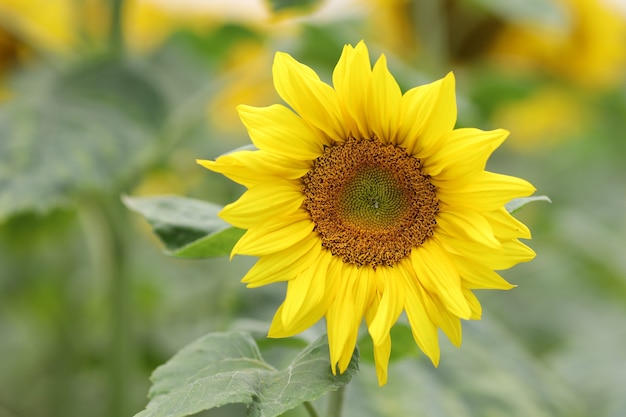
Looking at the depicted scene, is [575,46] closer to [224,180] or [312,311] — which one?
[224,180]

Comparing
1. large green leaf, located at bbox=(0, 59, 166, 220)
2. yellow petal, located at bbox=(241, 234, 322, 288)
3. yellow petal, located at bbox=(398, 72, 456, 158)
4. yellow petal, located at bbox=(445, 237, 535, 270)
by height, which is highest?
yellow petal, located at bbox=(398, 72, 456, 158)

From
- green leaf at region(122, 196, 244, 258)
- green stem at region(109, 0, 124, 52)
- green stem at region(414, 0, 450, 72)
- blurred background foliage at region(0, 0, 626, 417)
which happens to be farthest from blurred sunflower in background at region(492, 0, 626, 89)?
green leaf at region(122, 196, 244, 258)

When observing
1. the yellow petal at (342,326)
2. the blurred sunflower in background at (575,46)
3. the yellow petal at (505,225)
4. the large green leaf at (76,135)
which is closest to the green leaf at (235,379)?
the yellow petal at (342,326)

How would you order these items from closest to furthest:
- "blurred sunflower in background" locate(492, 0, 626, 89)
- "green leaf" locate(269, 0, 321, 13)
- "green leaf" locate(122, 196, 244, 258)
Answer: "green leaf" locate(122, 196, 244, 258) → "green leaf" locate(269, 0, 321, 13) → "blurred sunflower in background" locate(492, 0, 626, 89)

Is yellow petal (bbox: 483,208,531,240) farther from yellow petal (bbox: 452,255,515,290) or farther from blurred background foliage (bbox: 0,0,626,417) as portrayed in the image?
blurred background foliage (bbox: 0,0,626,417)

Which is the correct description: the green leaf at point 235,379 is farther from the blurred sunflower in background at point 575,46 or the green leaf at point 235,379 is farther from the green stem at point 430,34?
the blurred sunflower in background at point 575,46

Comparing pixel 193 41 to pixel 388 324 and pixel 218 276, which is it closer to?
pixel 218 276

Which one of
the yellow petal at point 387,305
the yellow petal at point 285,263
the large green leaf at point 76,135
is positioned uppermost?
the yellow petal at point 285,263

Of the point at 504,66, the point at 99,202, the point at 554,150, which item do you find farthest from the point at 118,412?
the point at 554,150
